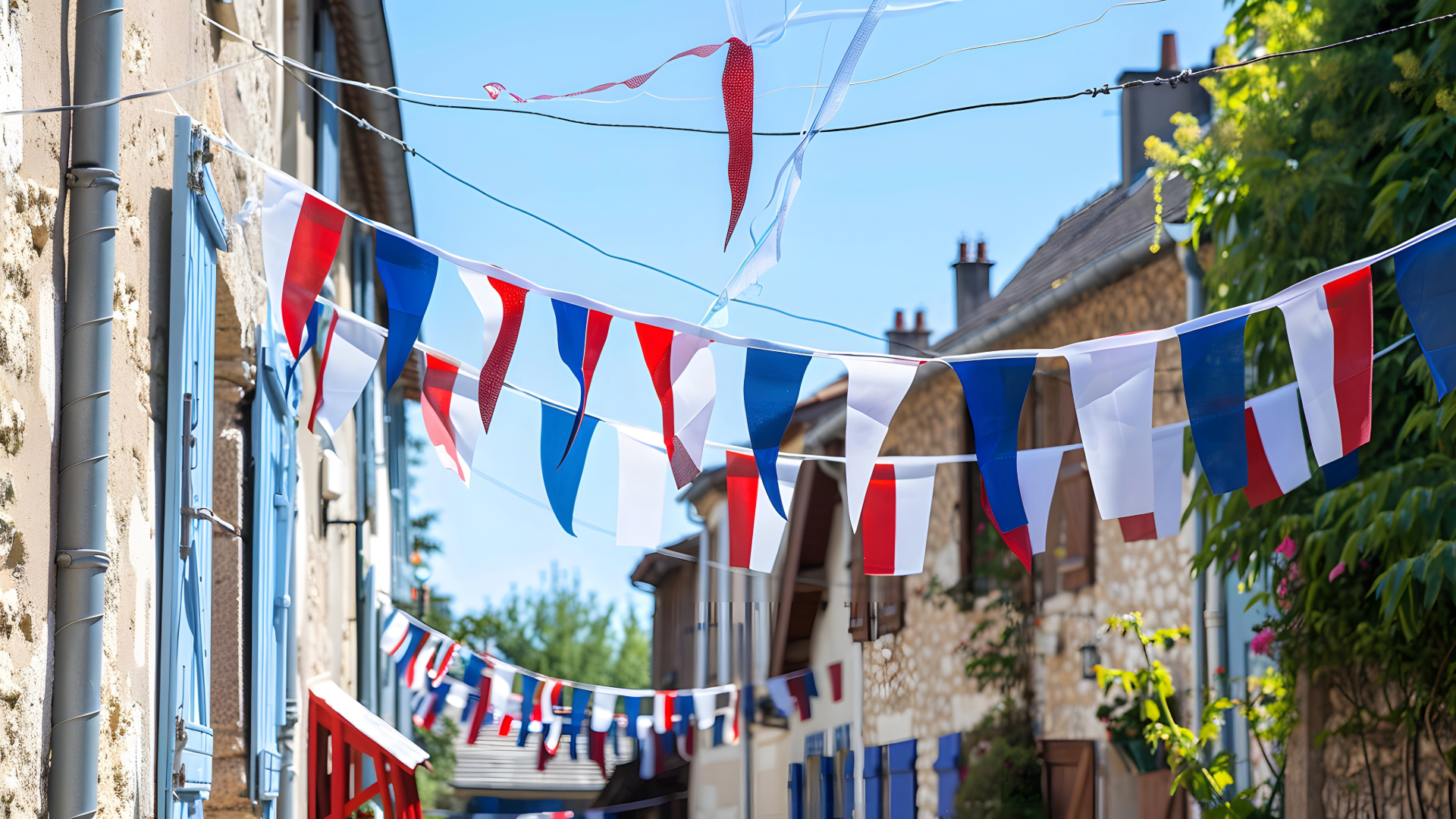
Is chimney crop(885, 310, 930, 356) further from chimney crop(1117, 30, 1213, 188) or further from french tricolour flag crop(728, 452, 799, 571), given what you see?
french tricolour flag crop(728, 452, 799, 571)

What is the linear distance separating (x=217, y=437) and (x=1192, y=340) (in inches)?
96.4

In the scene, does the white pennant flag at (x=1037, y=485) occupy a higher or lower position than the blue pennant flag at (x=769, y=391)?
lower

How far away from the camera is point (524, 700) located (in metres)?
9.21

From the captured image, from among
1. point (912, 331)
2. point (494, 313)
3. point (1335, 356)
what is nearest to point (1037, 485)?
point (1335, 356)

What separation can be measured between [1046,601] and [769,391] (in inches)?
247

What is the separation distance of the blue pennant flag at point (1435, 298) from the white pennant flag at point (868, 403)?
112 centimetres

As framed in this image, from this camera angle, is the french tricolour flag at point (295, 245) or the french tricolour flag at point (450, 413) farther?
the french tricolour flag at point (450, 413)

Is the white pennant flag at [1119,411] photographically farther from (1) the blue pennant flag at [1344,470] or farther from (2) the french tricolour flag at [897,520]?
(1) the blue pennant flag at [1344,470]

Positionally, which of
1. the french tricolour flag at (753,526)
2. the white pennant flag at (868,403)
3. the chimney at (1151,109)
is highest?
the chimney at (1151,109)

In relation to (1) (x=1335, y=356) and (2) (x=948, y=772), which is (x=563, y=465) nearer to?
(1) (x=1335, y=356)

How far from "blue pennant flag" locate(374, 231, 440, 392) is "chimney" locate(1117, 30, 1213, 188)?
784cm

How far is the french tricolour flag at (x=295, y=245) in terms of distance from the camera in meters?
2.74

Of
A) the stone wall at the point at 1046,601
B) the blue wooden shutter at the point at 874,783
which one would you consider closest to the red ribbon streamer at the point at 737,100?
the stone wall at the point at 1046,601

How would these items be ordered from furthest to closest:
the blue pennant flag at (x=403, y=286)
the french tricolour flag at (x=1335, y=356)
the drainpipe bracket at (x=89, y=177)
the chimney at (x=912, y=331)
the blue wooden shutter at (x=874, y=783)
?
the chimney at (x=912, y=331)
the blue wooden shutter at (x=874, y=783)
the french tricolour flag at (x=1335, y=356)
the blue pennant flag at (x=403, y=286)
the drainpipe bracket at (x=89, y=177)
